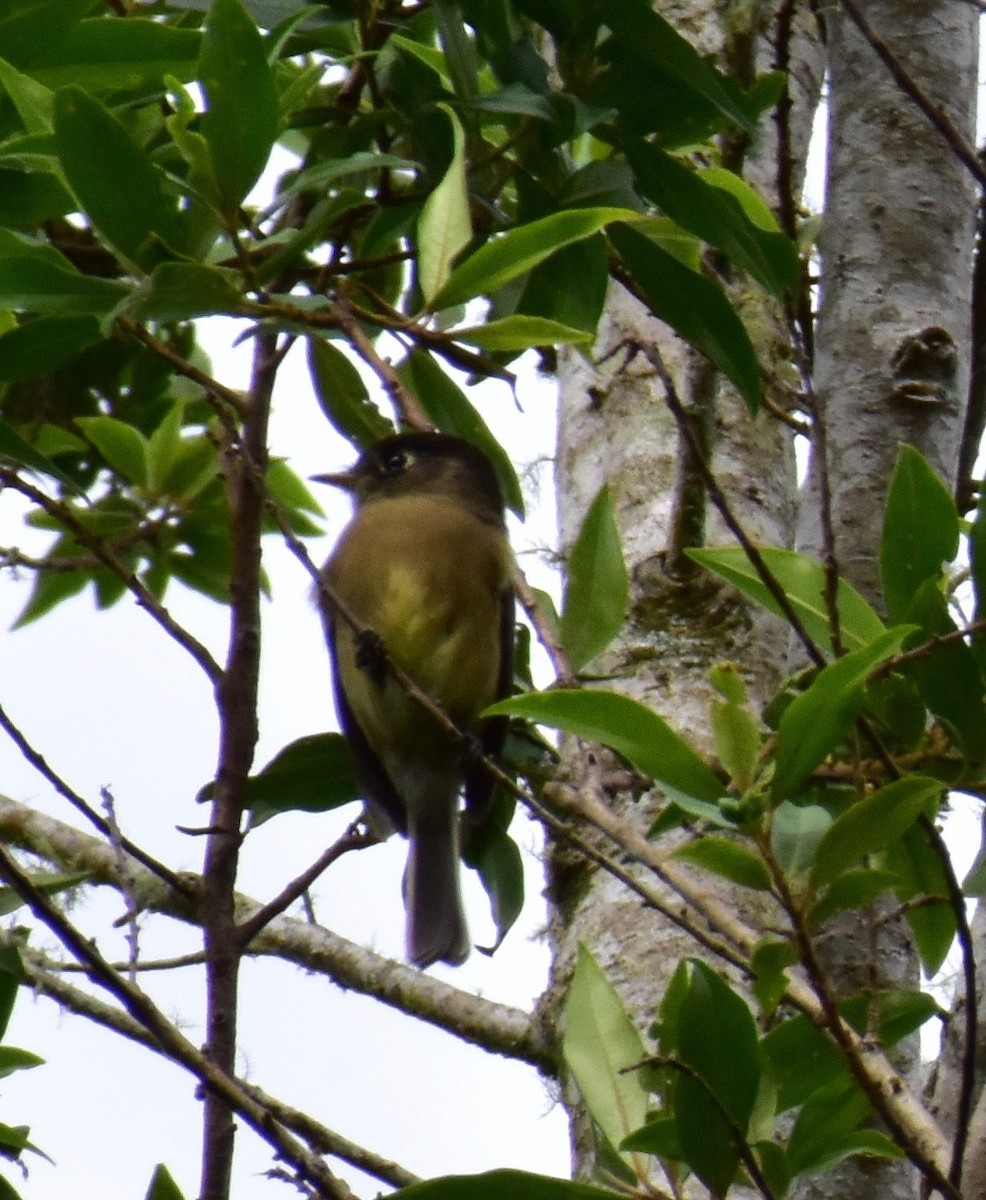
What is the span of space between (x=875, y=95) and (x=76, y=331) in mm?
1446

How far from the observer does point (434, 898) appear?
3.85 m

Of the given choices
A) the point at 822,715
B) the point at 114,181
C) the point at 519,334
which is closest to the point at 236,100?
the point at 114,181

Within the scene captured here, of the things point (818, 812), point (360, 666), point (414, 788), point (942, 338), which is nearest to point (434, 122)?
point (942, 338)

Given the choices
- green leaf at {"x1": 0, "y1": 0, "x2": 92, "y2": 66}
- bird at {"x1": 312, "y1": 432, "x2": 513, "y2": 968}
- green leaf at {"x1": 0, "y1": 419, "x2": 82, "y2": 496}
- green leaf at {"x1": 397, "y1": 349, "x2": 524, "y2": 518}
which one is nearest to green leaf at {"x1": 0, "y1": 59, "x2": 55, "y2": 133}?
green leaf at {"x1": 0, "y1": 0, "x2": 92, "y2": 66}

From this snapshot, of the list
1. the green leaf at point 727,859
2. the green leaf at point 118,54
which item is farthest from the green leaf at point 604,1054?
the green leaf at point 118,54

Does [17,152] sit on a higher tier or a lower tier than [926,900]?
higher

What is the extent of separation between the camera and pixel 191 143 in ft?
6.75

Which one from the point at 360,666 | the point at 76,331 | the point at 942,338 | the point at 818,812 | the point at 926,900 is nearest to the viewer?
the point at 818,812

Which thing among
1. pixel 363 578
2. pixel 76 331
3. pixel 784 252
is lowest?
pixel 76 331

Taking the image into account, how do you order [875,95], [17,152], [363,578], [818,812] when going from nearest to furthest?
[818,812]
[17,152]
[875,95]
[363,578]

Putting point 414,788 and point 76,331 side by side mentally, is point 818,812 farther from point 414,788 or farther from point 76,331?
point 414,788

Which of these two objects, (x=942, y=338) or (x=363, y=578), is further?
(x=363, y=578)

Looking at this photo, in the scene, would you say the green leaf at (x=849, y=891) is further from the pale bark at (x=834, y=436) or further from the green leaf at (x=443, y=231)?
the green leaf at (x=443, y=231)

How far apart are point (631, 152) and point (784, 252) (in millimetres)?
252
